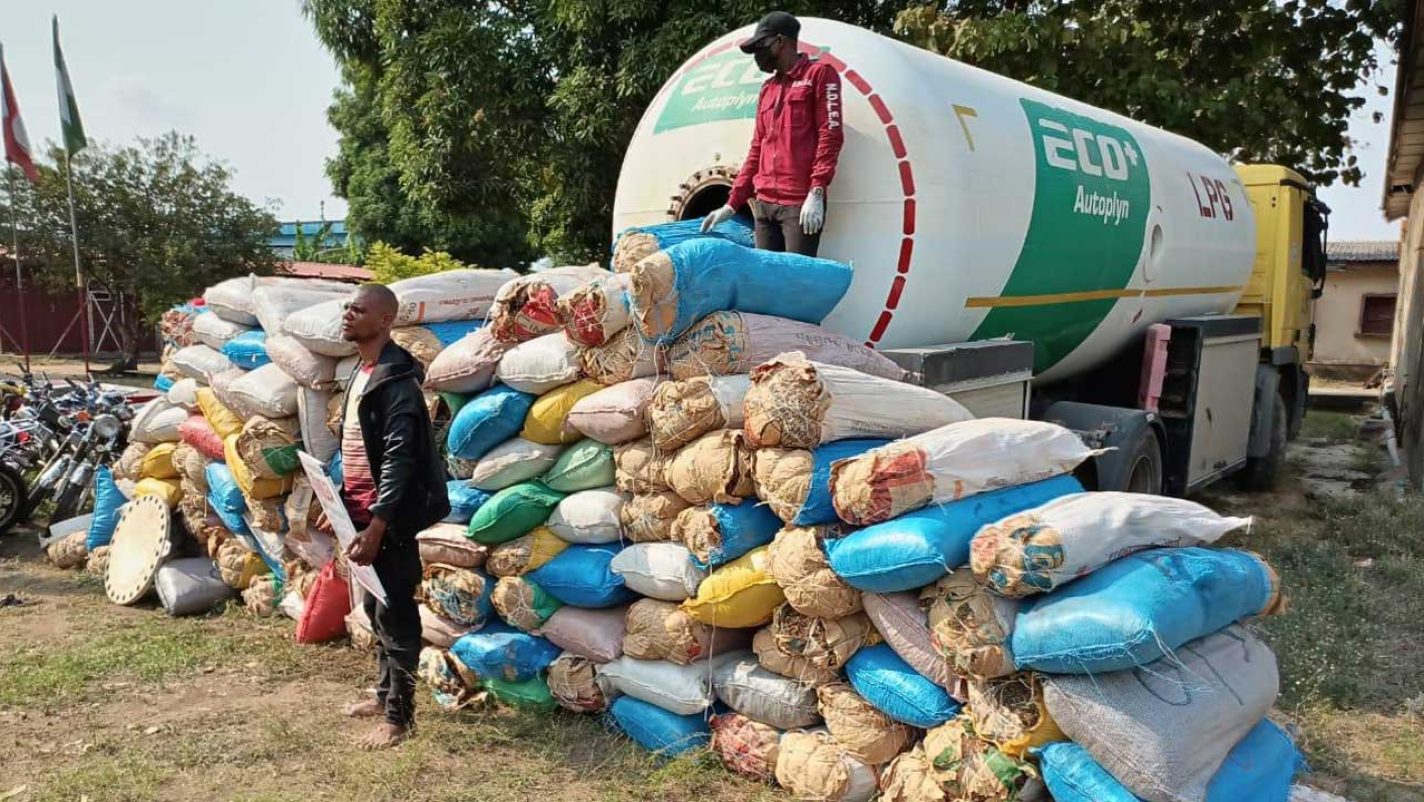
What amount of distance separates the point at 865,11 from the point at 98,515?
8943 millimetres

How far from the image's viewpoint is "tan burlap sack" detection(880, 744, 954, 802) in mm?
2965

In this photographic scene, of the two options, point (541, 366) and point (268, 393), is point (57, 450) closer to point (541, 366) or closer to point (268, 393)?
point (268, 393)

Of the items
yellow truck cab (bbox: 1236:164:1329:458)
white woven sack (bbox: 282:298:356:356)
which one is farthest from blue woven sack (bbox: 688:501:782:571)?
yellow truck cab (bbox: 1236:164:1329:458)

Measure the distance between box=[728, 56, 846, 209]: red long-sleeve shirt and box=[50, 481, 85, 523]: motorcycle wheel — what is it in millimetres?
5903

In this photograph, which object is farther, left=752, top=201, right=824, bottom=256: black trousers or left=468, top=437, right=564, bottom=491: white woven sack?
left=752, top=201, right=824, bottom=256: black trousers

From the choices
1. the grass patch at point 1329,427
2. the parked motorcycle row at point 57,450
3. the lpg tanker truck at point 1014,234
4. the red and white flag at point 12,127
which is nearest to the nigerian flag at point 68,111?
the red and white flag at point 12,127

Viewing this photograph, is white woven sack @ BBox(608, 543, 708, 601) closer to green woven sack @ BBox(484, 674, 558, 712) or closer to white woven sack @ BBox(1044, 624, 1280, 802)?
green woven sack @ BBox(484, 674, 558, 712)

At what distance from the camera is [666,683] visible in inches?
144

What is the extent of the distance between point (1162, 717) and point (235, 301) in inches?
207

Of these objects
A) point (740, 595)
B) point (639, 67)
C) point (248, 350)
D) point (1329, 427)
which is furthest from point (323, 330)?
point (1329, 427)

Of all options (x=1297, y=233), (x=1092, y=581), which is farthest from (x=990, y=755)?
(x=1297, y=233)

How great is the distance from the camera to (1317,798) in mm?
3195

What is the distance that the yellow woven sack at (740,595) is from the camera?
3441mm

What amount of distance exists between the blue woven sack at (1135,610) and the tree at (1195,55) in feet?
25.8
